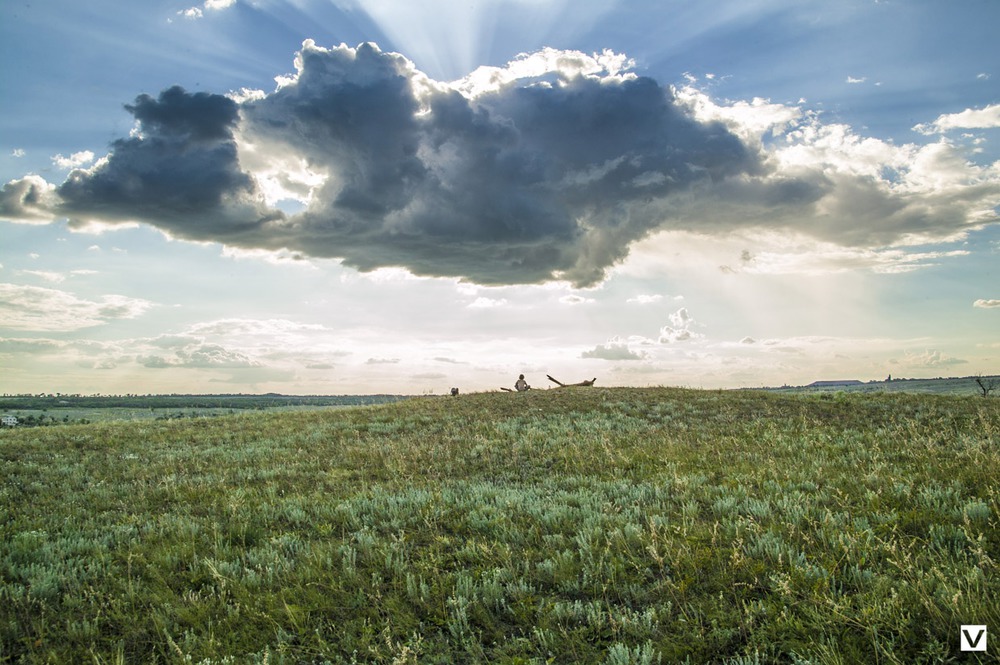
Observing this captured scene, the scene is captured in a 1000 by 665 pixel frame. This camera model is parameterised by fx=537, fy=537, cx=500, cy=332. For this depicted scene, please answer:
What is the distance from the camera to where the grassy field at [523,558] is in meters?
4.75

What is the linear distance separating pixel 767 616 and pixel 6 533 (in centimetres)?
1172

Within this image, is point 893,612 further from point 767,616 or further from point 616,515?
point 616,515

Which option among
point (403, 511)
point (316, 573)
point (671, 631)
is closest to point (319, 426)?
point (403, 511)

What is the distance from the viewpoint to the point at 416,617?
213 inches
